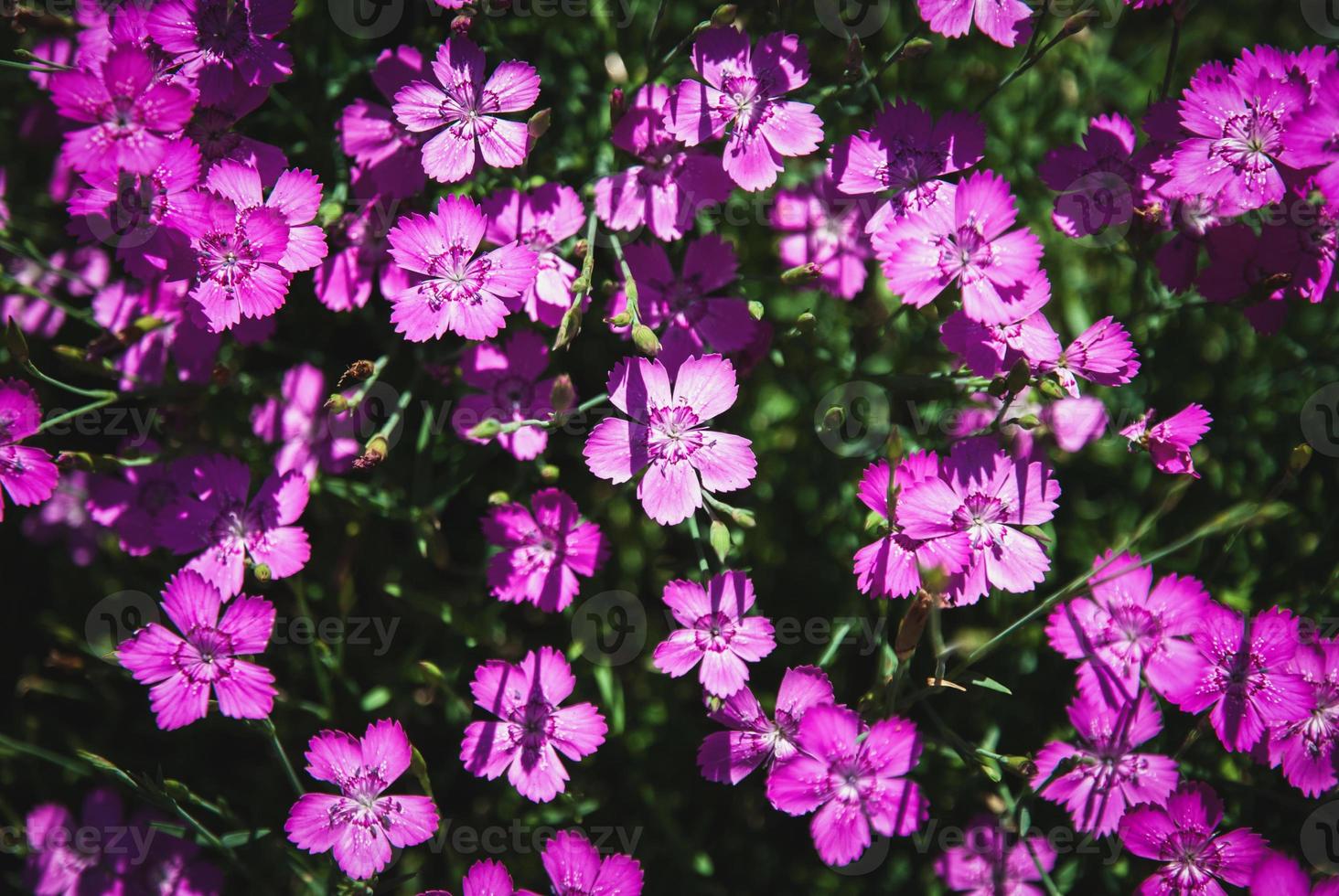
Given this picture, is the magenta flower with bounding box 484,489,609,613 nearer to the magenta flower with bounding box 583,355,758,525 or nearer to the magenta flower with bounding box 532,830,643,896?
the magenta flower with bounding box 583,355,758,525

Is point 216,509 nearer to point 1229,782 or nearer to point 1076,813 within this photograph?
point 1076,813

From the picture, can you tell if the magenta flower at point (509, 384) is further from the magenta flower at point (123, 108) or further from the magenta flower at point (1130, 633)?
the magenta flower at point (1130, 633)

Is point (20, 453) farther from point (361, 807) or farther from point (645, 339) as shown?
point (645, 339)

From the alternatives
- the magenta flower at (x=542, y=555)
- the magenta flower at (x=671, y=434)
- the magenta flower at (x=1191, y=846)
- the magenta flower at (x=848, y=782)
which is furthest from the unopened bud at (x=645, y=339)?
the magenta flower at (x=1191, y=846)

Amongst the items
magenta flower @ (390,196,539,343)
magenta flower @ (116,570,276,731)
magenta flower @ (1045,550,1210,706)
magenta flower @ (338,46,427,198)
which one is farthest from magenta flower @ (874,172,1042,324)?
magenta flower @ (116,570,276,731)

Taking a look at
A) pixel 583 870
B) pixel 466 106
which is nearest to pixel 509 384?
pixel 466 106

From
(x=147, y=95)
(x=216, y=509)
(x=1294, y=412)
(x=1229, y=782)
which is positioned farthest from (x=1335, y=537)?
(x=147, y=95)
